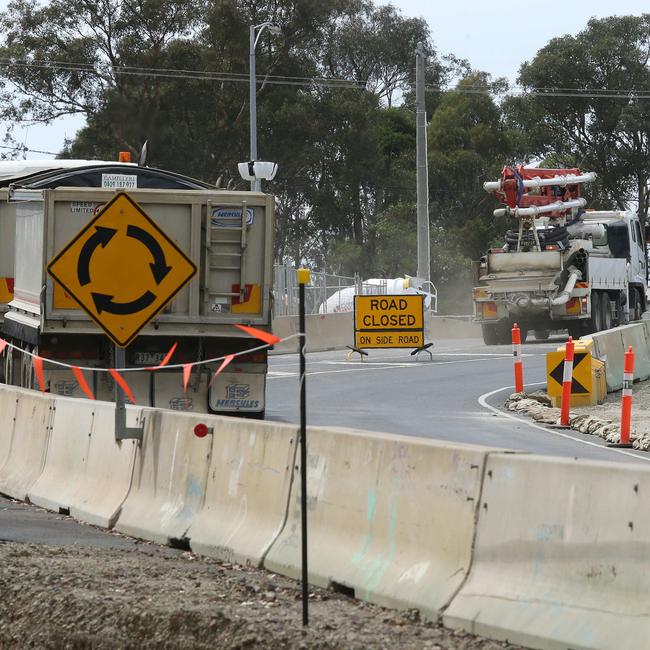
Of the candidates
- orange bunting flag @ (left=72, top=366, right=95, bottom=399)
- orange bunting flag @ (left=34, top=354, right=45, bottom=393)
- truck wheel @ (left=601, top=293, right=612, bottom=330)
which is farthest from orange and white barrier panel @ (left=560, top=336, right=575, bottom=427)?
truck wheel @ (left=601, top=293, right=612, bottom=330)

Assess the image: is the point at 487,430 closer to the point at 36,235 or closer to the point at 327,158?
the point at 36,235

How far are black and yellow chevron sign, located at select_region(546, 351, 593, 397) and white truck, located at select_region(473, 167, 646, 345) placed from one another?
12.7 metres

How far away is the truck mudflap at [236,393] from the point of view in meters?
16.8

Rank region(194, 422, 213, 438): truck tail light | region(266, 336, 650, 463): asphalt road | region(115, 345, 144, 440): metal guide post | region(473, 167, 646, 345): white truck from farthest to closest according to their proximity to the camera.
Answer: region(473, 167, 646, 345): white truck, region(266, 336, 650, 463): asphalt road, region(115, 345, 144, 440): metal guide post, region(194, 422, 213, 438): truck tail light

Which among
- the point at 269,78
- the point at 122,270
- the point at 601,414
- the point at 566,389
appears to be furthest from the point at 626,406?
A: the point at 269,78

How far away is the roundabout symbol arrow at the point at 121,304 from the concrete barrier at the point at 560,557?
4400mm

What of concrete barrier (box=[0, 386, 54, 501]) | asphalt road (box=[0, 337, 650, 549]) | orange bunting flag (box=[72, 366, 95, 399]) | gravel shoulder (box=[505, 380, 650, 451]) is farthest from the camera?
gravel shoulder (box=[505, 380, 650, 451])

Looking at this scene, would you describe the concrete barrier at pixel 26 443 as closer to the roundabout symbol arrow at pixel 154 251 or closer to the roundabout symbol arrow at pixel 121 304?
the roundabout symbol arrow at pixel 121 304

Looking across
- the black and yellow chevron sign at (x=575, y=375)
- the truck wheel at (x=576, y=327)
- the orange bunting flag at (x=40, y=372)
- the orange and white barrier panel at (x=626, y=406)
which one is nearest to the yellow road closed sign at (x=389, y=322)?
the truck wheel at (x=576, y=327)

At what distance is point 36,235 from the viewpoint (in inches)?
668

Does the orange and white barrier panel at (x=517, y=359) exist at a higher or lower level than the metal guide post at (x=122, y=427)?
higher

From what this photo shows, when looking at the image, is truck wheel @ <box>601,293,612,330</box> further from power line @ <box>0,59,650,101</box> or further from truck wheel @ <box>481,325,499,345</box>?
power line @ <box>0,59,650,101</box>

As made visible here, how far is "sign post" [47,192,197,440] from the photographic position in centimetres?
1038

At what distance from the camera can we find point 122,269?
10.4 m
